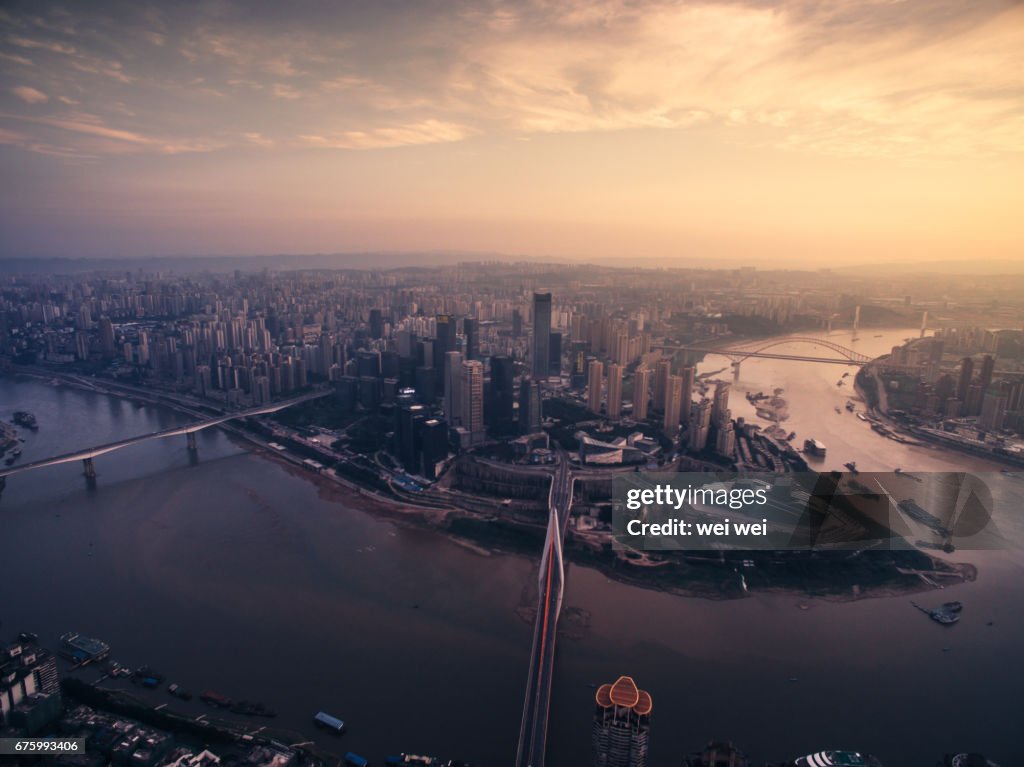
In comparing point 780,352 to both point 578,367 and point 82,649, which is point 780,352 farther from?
point 82,649

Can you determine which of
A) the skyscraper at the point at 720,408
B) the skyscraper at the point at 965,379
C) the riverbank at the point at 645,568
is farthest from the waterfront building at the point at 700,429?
the skyscraper at the point at 965,379

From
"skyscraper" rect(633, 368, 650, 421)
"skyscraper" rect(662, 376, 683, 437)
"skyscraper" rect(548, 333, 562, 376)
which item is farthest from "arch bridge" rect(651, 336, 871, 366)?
"skyscraper" rect(662, 376, 683, 437)

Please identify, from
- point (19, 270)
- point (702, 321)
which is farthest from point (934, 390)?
point (19, 270)

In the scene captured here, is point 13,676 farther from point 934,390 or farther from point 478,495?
point 934,390

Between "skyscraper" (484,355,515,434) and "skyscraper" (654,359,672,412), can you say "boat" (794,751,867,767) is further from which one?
"skyscraper" (654,359,672,412)

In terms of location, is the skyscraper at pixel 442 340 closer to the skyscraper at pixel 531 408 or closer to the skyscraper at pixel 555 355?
the skyscraper at pixel 555 355
